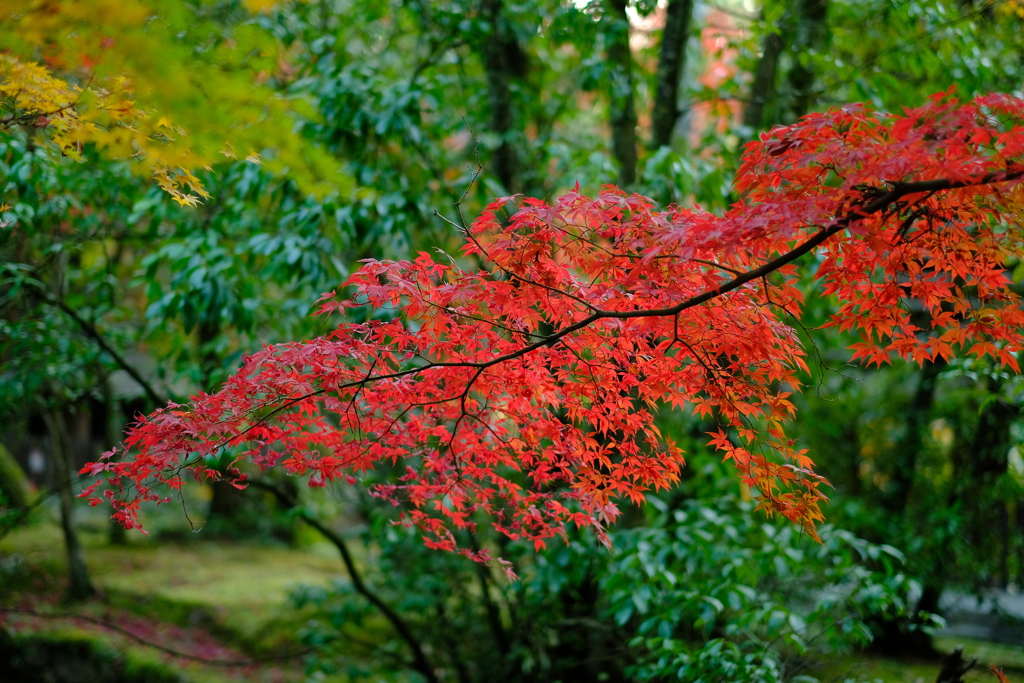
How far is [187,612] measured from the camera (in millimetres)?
4629

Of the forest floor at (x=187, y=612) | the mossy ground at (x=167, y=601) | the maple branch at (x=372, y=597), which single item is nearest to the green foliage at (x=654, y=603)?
the maple branch at (x=372, y=597)

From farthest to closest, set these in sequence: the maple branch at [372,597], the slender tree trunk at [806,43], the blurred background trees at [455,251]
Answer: the slender tree trunk at [806,43], the maple branch at [372,597], the blurred background trees at [455,251]

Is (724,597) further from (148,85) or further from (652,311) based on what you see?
(148,85)

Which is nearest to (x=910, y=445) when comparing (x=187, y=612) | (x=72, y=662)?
(x=187, y=612)

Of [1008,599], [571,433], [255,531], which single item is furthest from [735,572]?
[255,531]

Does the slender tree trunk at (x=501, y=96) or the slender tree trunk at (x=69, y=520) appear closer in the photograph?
the slender tree trunk at (x=501, y=96)

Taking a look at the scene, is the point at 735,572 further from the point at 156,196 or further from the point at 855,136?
the point at 156,196

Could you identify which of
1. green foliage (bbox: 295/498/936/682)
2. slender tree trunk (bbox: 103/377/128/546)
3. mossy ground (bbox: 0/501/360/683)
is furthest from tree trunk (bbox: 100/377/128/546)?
green foliage (bbox: 295/498/936/682)

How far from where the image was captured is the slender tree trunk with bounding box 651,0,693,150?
3.47 metres

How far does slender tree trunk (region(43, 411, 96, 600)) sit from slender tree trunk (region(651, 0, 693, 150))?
4336mm

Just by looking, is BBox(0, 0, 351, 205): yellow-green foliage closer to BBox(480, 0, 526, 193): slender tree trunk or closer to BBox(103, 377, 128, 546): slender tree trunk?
BBox(480, 0, 526, 193): slender tree trunk

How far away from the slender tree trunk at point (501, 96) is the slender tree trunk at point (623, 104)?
22.1 inches

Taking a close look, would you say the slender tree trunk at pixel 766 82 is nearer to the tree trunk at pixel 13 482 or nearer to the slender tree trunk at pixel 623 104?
the slender tree trunk at pixel 623 104

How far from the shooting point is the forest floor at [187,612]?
11.1 ft
